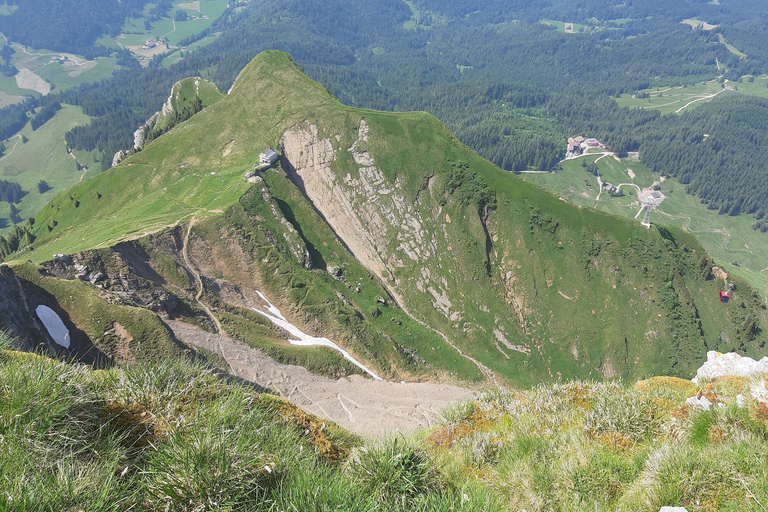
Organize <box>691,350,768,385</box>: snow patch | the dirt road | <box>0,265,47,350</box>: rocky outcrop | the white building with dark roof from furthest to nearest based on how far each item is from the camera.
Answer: the white building with dark roof → the dirt road → <box>0,265,47,350</box>: rocky outcrop → <box>691,350,768,385</box>: snow patch

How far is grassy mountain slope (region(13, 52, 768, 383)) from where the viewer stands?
8969cm

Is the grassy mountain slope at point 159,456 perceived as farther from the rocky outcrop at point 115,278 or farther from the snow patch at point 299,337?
the snow patch at point 299,337

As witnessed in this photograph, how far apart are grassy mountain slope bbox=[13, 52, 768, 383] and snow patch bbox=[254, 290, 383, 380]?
2634mm

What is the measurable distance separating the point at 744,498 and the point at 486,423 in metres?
13.8

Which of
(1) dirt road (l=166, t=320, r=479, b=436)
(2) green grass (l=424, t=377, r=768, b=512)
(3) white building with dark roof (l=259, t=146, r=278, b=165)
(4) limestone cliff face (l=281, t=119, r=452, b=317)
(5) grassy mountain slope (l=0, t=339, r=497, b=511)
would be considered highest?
(5) grassy mountain slope (l=0, t=339, r=497, b=511)

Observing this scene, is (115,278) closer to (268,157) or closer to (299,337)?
(299,337)

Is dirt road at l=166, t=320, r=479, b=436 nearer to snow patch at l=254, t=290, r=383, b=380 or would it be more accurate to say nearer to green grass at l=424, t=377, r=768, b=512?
snow patch at l=254, t=290, r=383, b=380

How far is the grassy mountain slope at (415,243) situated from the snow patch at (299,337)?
2.63m

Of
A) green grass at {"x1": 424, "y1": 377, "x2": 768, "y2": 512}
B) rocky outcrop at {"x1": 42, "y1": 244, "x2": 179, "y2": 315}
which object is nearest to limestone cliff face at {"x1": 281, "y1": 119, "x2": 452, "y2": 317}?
rocky outcrop at {"x1": 42, "y1": 244, "x2": 179, "y2": 315}

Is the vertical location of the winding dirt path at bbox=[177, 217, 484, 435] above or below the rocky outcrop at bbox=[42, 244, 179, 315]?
below

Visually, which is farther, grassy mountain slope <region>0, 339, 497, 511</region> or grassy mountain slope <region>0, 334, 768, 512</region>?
grassy mountain slope <region>0, 334, 768, 512</region>

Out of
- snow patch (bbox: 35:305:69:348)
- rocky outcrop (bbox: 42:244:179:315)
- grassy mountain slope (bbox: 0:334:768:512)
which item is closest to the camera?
grassy mountain slope (bbox: 0:334:768:512)

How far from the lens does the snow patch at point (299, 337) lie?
80875 mm

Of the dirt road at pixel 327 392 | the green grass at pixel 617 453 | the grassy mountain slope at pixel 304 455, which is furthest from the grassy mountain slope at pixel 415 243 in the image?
the grassy mountain slope at pixel 304 455
